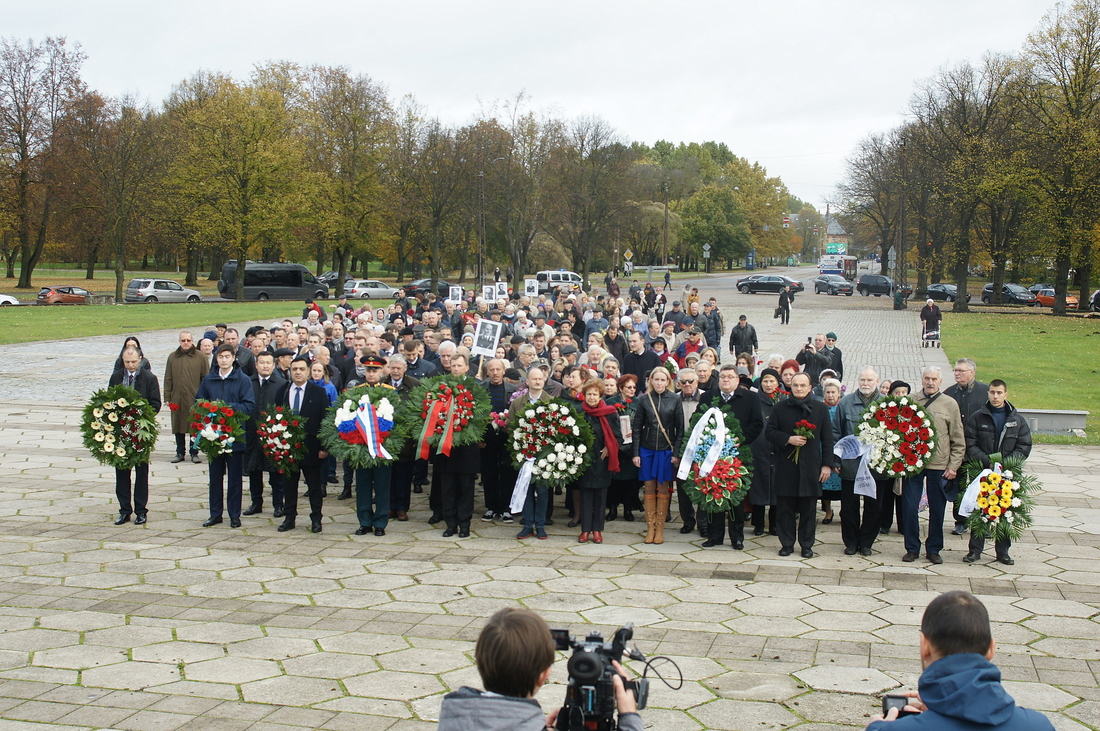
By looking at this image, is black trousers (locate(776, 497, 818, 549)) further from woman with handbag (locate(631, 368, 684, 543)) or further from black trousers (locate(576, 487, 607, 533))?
black trousers (locate(576, 487, 607, 533))

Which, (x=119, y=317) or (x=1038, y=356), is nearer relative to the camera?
(x=1038, y=356)

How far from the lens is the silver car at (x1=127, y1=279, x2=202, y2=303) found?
49031 millimetres

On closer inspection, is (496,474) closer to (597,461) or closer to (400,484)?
(400,484)

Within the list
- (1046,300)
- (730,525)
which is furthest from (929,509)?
(1046,300)

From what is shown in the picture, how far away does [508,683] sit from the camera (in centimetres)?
289

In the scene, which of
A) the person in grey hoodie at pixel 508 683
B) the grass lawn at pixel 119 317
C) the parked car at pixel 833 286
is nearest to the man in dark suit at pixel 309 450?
the person in grey hoodie at pixel 508 683

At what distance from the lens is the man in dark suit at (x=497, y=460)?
1054 cm

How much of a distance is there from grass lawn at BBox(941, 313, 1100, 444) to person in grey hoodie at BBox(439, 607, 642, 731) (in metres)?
14.9

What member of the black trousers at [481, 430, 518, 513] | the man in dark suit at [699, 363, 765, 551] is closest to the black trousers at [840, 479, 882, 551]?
the man in dark suit at [699, 363, 765, 551]

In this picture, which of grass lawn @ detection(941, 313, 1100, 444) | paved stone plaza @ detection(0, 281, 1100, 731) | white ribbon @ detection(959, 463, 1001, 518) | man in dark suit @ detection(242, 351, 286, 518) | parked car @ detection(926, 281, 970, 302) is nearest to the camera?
paved stone plaza @ detection(0, 281, 1100, 731)

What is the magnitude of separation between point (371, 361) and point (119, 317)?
31.3m

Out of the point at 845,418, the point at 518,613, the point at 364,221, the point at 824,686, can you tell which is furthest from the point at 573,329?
the point at 364,221

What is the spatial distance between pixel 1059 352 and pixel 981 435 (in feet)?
75.9

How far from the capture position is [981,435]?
8.98 m
